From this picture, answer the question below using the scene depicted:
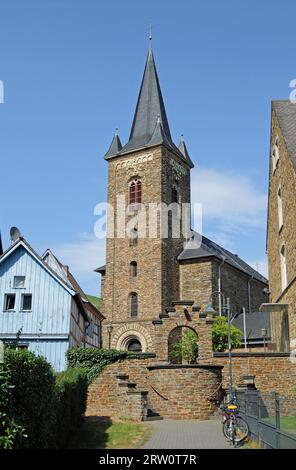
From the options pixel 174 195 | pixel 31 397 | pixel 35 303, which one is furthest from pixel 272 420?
pixel 174 195

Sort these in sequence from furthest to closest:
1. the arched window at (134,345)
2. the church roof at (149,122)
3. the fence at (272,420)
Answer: the church roof at (149,122) < the arched window at (134,345) < the fence at (272,420)

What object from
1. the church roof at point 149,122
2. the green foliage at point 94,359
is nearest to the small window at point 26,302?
the green foliage at point 94,359

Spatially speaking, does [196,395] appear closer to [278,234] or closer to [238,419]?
[238,419]

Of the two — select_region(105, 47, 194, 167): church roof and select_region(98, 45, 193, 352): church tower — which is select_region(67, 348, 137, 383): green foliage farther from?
select_region(105, 47, 194, 167): church roof

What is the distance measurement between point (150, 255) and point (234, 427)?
28.9 metres

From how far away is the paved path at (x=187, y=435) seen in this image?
12.1 metres

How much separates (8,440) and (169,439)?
7865 millimetres

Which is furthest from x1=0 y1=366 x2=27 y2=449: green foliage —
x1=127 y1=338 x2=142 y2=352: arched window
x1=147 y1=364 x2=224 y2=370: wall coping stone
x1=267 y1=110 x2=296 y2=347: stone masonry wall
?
x1=127 y1=338 x2=142 y2=352: arched window

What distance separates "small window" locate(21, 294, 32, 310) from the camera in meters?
24.1

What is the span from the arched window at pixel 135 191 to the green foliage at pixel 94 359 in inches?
864

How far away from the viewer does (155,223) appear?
42.1 metres

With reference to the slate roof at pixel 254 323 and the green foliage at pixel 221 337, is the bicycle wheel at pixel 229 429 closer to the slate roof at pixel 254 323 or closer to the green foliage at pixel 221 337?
the green foliage at pixel 221 337

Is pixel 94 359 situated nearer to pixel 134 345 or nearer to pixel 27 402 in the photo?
pixel 27 402

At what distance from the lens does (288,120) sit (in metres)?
22.9
